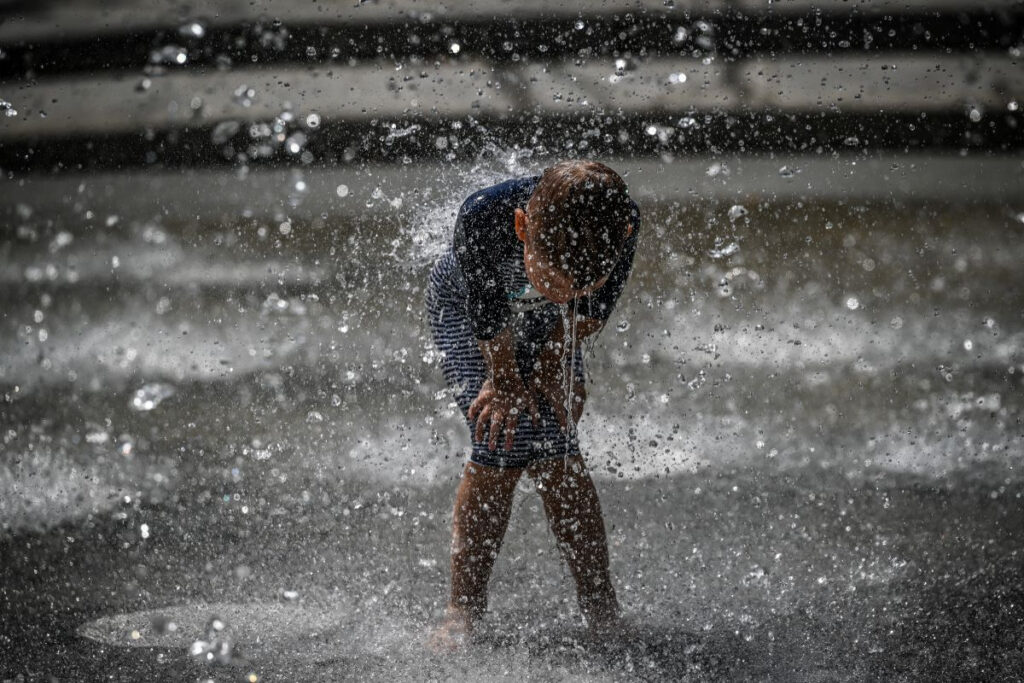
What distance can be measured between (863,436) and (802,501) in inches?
19.8

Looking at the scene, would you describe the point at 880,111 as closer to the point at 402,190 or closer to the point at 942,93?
the point at 942,93

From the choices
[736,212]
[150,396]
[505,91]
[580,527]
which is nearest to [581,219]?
[580,527]

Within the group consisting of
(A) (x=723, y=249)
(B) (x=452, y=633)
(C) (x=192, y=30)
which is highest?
(C) (x=192, y=30)

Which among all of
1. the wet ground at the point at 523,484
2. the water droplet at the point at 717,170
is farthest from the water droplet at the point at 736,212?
the water droplet at the point at 717,170

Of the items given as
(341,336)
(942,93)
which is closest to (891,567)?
(341,336)

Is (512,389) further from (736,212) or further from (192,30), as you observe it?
(192,30)

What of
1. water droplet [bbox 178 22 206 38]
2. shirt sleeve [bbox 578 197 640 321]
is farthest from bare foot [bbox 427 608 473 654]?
water droplet [bbox 178 22 206 38]

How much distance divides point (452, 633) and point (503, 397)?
323 mm

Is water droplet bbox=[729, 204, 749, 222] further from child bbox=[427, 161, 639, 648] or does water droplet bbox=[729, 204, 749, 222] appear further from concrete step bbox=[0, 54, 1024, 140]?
child bbox=[427, 161, 639, 648]

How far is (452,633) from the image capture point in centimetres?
142

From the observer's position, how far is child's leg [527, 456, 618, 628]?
143 centimetres

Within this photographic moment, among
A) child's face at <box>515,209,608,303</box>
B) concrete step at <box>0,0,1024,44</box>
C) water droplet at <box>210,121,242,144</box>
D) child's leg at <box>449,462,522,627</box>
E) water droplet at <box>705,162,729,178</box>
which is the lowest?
water droplet at <box>210,121,242,144</box>

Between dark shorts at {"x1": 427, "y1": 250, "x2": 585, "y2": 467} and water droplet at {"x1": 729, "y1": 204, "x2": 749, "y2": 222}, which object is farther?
water droplet at {"x1": 729, "y1": 204, "x2": 749, "y2": 222}

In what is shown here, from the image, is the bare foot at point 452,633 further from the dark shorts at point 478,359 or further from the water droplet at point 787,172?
the water droplet at point 787,172
